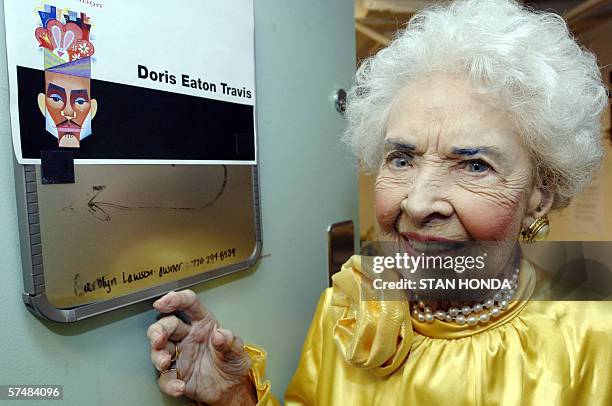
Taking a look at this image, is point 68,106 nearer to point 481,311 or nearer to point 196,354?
point 196,354

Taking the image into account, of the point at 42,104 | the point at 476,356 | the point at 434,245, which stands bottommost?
the point at 476,356

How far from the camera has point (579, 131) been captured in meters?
0.78

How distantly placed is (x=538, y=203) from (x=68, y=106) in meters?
0.85

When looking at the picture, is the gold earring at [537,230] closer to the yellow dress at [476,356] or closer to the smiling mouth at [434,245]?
the yellow dress at [476,356]

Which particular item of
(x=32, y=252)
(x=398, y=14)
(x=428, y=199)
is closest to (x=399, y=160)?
(x=428, y=199)

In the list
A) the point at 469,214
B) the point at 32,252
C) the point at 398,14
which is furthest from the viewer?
the point at 398,14

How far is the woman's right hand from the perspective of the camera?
2.45ft

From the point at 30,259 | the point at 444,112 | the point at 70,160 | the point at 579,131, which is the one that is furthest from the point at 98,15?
the point at 579,131

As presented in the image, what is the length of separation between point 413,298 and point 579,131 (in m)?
0.45

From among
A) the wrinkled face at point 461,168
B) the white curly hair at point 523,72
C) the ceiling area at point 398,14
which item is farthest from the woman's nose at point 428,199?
the ceiling area at point 398,14

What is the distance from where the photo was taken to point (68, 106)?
24.8 inches

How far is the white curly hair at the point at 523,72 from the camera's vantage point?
730 mm

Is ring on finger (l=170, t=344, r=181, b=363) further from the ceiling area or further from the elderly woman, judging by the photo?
the ceiling area

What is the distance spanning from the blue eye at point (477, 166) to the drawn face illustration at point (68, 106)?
636mm
